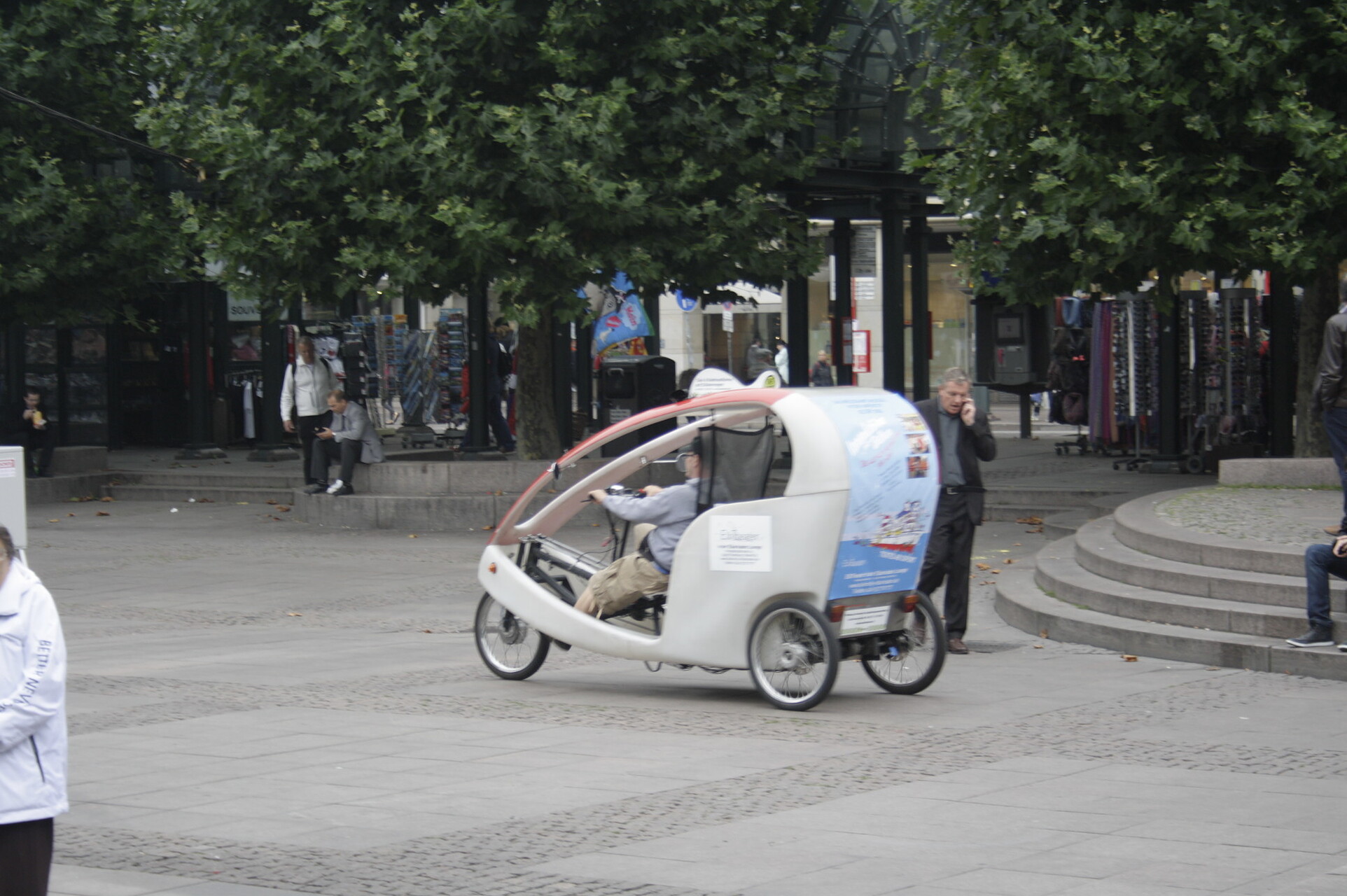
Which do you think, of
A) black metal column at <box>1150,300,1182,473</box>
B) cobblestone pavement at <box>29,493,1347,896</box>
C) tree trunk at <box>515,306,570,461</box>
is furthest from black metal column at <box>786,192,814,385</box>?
cobblestone pavement at <box>29,493,1347,896</box>

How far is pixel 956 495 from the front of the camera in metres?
11.3

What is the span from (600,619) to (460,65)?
10.6m

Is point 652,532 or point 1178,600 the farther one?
point 1178,600

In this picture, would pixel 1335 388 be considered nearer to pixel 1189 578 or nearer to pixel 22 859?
pixel 1189 578

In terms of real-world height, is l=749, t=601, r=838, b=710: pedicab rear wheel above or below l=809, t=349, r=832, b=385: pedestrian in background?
below

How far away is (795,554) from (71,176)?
17879 millimetres

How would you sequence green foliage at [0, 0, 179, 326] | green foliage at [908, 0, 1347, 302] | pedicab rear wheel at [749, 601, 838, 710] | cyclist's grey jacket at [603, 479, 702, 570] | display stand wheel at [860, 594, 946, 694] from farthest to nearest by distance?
green foliage at [0, 0, 179, 326]
green foliage at [908, 0, 1347, 302]
cyclist's grey jacket at [603, 479, 702, 570]
display stand wheel at [860, 594, 946, 694]
pedicab rear wheel at [749, 601, 838, 710]

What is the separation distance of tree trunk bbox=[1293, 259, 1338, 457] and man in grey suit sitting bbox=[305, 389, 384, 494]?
990cm

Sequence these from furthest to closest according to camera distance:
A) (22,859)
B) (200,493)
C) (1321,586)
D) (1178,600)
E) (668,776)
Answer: (200,493), (1178,600), (1321,586), (668,776), (22,859)

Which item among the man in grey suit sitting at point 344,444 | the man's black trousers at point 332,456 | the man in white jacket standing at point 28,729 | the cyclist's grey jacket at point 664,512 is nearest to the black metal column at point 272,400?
the man's black trousers at point 332,456

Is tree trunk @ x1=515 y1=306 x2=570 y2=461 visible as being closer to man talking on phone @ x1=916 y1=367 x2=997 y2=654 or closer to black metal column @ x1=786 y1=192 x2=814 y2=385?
black metal column @ x1=786 y1=192 x2=814 y2=385

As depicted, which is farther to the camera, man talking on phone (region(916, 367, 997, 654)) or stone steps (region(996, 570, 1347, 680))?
man talking on phone (region(916, 367, 997, 654))

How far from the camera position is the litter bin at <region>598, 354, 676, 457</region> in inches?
896

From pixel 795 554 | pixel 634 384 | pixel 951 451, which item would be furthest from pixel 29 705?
pixel 634 384
